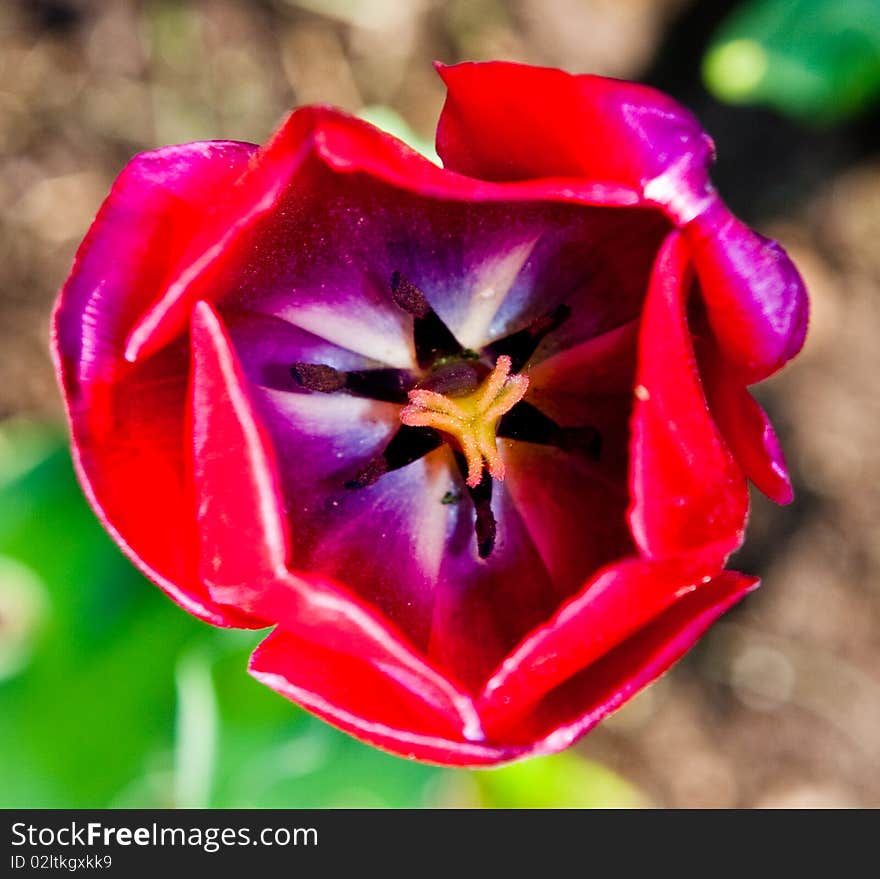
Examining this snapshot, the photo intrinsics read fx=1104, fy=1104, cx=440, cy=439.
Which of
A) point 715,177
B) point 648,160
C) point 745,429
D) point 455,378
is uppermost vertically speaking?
point 648,160

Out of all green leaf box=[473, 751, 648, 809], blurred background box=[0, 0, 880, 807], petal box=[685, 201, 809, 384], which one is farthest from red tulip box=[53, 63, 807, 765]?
green leaf box=[473, 751, 648, 809]

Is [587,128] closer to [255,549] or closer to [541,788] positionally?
[255,549]

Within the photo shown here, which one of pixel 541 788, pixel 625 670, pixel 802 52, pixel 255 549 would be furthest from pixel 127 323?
pixel 802 52

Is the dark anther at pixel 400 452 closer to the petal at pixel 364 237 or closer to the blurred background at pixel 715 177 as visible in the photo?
the petal at pixel 364 237

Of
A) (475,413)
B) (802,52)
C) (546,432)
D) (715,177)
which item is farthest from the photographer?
(715,177)

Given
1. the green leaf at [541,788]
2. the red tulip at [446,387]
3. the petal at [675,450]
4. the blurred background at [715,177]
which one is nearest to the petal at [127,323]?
the red tulip at [446,387]

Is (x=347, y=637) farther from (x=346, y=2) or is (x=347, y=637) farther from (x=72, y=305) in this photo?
(x=346, y=2)

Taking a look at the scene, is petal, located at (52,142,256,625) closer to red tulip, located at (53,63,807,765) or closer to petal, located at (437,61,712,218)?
red tulip, located at (53,63,807,765)
